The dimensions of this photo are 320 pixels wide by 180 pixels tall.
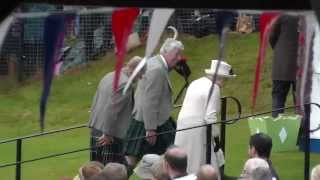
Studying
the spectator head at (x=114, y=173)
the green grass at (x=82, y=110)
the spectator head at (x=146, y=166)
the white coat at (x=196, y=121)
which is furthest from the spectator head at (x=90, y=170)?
the green grass at (x=82, y=110)

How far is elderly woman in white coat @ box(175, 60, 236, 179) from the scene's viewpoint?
7.59 m

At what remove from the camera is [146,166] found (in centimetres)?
758

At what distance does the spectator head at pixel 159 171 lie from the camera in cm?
681

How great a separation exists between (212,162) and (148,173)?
673 millimetres

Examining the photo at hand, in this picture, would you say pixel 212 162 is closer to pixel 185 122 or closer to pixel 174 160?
pixel 185 122

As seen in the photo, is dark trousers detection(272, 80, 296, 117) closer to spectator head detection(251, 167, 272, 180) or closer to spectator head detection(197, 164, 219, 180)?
spectator head detection(251, 167, 272, 180)

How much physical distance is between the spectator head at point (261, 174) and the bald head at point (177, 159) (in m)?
0.55

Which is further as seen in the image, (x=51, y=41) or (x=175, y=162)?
(x=175, y=162)

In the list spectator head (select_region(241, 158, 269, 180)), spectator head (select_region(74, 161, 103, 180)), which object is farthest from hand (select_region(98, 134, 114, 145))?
spectator head (select_region(241, 158, 269, 180))

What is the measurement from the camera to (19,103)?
16.6m

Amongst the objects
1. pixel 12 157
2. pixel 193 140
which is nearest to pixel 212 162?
pixel 193 140

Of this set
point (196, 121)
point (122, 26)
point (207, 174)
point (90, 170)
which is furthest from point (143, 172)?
point (122, 26)

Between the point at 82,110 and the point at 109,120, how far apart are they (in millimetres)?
7600

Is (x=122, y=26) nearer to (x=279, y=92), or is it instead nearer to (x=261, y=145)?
(x=261, y=145)
